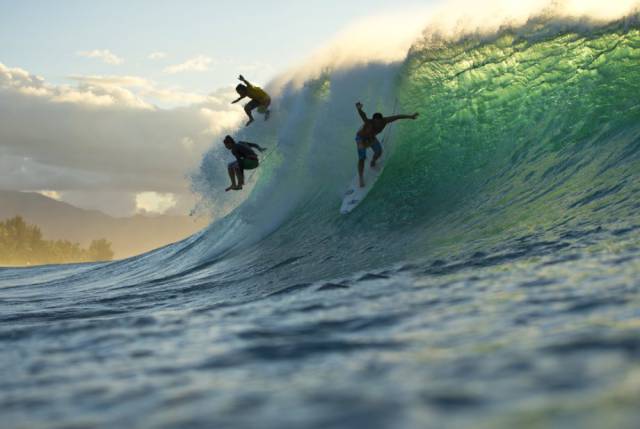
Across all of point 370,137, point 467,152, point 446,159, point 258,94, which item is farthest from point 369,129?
point 258,94

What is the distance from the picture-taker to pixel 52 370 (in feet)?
10.8

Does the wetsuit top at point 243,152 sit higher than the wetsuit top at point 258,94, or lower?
lower

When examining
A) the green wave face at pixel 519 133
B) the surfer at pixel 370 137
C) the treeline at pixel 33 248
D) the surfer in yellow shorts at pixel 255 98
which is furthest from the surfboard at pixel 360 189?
the treeline at pixel 33 248

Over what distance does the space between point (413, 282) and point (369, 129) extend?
553 centimetres

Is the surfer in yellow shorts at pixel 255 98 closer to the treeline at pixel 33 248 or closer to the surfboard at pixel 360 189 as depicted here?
the surfboard at pixel 360 189

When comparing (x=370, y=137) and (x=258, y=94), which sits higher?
(x=258, y=94)

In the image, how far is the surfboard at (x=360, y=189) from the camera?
35.0ft

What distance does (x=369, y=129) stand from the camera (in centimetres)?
1040

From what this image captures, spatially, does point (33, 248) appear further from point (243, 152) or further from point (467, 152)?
point (467, 152)

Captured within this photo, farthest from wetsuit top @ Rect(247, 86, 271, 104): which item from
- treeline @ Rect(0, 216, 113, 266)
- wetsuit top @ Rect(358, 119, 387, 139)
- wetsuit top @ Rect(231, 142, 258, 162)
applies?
treeline @ Rect(0, 216, 113, 266)

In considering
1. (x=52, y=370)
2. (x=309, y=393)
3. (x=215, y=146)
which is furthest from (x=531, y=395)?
(x=215, y=146)

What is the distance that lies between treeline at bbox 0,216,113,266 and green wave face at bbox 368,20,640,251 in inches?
3417

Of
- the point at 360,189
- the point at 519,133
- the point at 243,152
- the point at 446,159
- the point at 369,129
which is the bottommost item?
the point at 360,189

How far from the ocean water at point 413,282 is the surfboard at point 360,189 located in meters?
0.30
